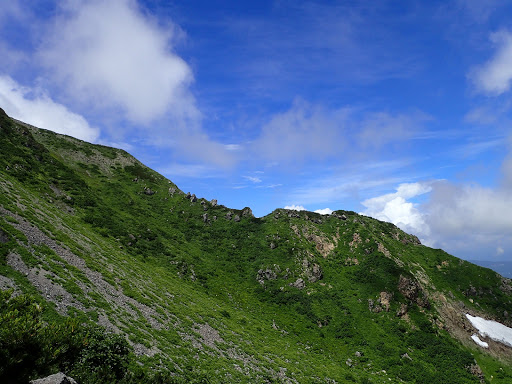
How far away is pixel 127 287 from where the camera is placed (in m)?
33.6

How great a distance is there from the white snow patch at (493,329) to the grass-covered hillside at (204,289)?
2102 millimetres

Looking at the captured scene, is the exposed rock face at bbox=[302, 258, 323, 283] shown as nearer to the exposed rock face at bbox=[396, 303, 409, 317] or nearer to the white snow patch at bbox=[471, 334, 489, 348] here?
the exposed rock face at bbox=[396, 303, 409, 317]

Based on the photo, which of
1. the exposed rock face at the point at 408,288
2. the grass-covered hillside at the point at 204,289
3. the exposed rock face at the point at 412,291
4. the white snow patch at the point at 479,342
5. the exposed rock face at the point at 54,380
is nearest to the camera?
the exposed rock face at the point at 54,380

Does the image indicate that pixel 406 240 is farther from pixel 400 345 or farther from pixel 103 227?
pixel 103 227

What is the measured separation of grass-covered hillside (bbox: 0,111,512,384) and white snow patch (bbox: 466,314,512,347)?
2.10m

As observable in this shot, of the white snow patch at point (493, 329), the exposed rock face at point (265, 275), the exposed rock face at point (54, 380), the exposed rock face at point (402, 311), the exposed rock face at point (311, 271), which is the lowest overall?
the white snow patch at point (493, 329)

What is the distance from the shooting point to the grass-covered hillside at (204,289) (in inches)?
810

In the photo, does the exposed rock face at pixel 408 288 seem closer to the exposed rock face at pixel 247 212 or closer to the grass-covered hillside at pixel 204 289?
the grass-covered hillside at pixel 204 289

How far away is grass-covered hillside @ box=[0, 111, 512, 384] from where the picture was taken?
20562 millimetres

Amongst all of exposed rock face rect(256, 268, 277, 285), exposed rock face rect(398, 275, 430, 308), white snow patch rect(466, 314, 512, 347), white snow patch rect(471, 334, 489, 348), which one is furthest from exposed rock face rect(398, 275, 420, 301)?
exposed rock face rect(256, 268, 277, 285)

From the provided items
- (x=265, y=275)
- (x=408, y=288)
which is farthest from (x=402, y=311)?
(x=265, y=275)

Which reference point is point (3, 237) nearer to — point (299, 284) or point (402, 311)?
point (299, 284)

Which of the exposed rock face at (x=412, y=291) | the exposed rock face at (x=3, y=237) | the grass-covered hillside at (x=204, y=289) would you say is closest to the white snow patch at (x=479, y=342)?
the grass-covered hillside at (x=204, y=289)

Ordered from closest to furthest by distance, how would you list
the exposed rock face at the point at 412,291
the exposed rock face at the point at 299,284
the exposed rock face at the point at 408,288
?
the exposed rock face at the point at 412,291
the exposed rock face at the point at 408,288
the exposed rock face at the point at 299,284
